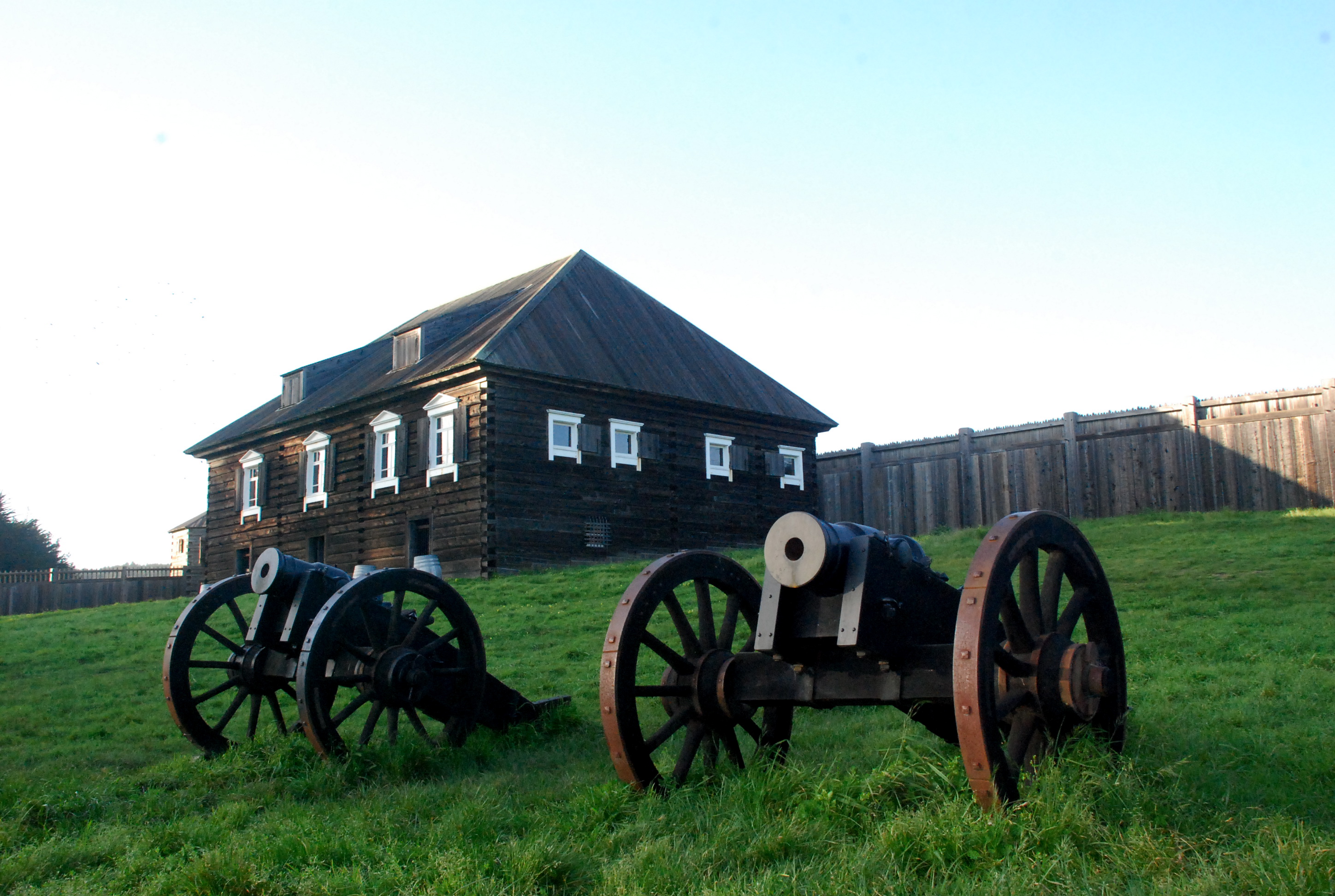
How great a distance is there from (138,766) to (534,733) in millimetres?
2858

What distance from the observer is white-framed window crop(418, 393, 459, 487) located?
76.0ft

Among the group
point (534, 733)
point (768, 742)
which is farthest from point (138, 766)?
point (768, 742)

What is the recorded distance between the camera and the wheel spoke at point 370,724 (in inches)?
277

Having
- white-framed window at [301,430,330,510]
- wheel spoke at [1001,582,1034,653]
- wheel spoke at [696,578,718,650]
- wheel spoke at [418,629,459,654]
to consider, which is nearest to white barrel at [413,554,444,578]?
white-framed window at [301,430,330,510]

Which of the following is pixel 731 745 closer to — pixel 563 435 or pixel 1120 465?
pixel 1120 465

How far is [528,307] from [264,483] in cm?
955

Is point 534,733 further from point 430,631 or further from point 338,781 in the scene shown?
point 338,781

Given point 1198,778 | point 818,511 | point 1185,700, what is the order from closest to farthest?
point 1198,778 < point 1185,700 < point 818,511

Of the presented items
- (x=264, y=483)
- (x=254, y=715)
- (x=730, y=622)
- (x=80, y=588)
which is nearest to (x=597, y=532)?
(x=264, y=483)

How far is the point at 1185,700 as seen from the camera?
7.26 m

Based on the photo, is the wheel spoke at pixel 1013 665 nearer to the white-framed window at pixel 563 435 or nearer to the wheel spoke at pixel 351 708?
the wheel spoke at pixel 351 708

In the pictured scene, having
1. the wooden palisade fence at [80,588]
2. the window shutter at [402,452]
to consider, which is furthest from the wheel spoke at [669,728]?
the wooden palisade fence at [80,588]

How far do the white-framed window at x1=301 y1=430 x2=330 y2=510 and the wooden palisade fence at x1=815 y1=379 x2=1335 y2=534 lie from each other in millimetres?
12922

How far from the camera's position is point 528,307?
24875 mm
